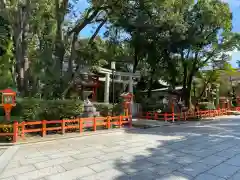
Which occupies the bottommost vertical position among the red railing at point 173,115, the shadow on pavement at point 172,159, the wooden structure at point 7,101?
the shadow on pavement at point 172,159

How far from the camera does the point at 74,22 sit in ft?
57.2

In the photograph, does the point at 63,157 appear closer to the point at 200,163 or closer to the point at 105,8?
the point at 200,163

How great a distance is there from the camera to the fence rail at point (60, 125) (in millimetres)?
7650

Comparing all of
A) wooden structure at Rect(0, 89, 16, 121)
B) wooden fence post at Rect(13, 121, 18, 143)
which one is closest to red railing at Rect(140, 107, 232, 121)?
wooden fence post at Rect(13, 121, 18, 143)

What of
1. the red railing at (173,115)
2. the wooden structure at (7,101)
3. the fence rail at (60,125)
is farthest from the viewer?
the red railing at (173,115)

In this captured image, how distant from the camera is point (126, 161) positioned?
17.9 feet

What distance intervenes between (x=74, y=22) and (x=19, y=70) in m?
8.53

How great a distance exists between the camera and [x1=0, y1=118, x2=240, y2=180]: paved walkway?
4.48 metres

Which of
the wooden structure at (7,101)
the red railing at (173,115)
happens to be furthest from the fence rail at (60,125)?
the red railing at (173,115)

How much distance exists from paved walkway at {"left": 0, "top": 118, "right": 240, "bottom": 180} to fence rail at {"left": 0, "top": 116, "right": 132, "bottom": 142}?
1.03 meters

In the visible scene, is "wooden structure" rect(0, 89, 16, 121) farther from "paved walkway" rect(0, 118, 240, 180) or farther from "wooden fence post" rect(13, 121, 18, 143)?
"paved walkway" rect(0, 118, 240, 180)

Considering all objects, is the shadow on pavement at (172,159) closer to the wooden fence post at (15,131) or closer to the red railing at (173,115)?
Result: the wooden fence post at (15,131)

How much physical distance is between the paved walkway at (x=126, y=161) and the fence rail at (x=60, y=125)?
40.5 inches

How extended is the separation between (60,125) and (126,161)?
16.9 feet
